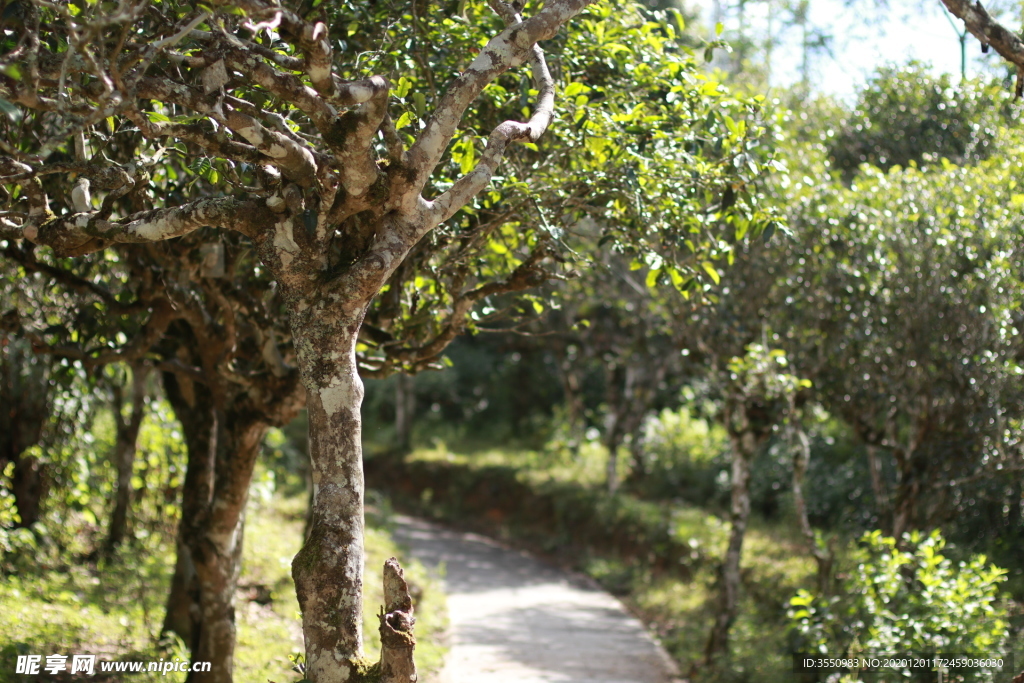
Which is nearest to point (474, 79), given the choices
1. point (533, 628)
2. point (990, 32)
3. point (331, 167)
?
point (331, 167)

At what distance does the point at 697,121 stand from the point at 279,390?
3579mm

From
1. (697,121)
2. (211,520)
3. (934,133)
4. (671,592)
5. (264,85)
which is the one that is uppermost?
(934,133)

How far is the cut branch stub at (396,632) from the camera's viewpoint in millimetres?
3625

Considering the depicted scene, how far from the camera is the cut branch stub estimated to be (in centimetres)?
362

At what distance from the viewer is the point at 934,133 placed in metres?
10.8

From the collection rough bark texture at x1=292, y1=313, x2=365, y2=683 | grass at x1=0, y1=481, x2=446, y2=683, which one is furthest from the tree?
grass at x1=0, y1=481, x2=446, y2=683

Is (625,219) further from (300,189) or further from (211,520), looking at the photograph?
(211,520)

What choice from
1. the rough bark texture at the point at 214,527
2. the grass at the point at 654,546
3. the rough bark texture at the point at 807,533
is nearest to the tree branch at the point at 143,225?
the rough bark texture at the point at 214,527

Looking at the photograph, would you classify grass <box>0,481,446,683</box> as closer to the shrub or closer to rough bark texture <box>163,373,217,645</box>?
rough bark texture <box>163,373,217,645</box>

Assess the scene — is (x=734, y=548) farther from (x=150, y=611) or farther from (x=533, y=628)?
(x=150, y=611)

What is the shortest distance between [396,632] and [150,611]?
5767 mm

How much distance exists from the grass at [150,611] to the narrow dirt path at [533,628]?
1.39ft

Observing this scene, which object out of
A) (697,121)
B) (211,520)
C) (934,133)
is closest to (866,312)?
(934,133)

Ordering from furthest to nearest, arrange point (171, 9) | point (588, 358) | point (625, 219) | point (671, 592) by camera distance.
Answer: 1. point (588, 358)
2. point (671, 592)
3. point (625, 219)
4. point (171, 9)
